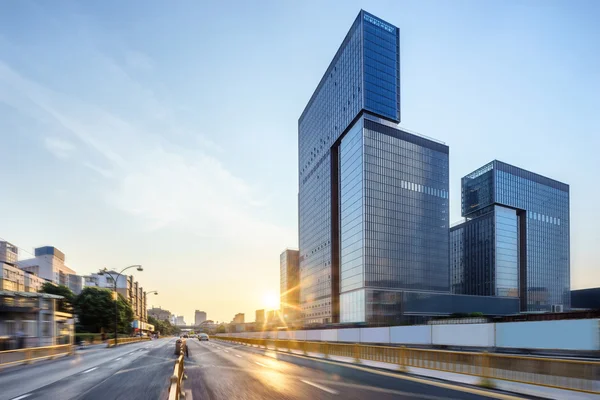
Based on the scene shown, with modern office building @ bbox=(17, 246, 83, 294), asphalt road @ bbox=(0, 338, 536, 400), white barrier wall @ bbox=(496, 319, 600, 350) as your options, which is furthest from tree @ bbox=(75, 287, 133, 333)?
white barrier wall @ bbox=(496, 319, 600, 350)

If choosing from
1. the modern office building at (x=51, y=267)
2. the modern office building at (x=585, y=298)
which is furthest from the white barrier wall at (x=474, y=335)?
the modern office building at (x=585, y=298)

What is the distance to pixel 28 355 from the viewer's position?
26.0 meters

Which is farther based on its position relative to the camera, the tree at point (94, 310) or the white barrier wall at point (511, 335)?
the tree at point (94, 310)

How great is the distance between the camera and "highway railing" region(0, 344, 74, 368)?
22.8 metres

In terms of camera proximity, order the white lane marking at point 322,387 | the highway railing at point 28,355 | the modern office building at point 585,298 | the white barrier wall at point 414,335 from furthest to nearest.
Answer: the modern office building at point 585,298, the white barrier wall at point 414,335, the highway railing at point 28,355, the white lane marking at point 322,387

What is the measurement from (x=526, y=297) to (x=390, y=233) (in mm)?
73832

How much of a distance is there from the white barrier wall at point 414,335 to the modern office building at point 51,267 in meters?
130

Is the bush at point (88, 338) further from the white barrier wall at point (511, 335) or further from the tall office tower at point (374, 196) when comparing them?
the tall office tower at point (374, 196)

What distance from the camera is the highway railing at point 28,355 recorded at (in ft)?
74.9

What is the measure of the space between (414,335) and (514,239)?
142 meters

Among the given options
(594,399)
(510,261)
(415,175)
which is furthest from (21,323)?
(510,261)

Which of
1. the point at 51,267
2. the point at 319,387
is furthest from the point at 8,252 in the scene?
the point at 319,387

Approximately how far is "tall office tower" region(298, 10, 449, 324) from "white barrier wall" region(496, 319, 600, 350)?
3249 inches

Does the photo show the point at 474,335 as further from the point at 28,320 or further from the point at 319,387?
the point at 28,320
